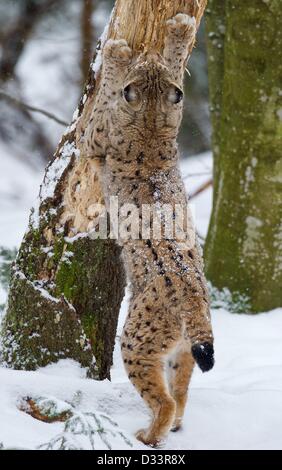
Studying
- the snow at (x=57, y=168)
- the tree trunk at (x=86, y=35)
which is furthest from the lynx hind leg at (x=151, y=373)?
the tree trunk at (x=86, y=35)

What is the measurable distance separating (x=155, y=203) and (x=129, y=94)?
72cm

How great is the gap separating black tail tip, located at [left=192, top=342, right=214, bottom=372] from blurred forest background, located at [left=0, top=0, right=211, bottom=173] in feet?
25.6

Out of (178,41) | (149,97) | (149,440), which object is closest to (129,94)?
(149,97)

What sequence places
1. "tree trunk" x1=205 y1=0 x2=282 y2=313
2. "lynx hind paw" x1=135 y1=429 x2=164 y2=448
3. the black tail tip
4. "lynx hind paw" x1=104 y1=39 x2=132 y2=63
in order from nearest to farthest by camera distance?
1. the black tail tip
2. "lynx hind paw" x1=135 y1=429 x2=164 y2=448
3. "lynx hind paw" x1=104 y1=39 x2=132 y2=63
4. "tree trunk" x1=205 y1=0 x2=282 y2=313

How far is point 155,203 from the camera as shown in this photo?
475 centimetres

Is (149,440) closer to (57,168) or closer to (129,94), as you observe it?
(57,168)

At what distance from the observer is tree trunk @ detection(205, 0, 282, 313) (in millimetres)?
7371

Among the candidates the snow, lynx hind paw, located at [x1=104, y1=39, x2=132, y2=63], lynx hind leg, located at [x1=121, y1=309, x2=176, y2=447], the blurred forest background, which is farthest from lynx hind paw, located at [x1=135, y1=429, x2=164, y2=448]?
the blurred forest background

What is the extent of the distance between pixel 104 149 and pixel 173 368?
1408 millimetres

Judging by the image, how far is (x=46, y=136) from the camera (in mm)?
12109

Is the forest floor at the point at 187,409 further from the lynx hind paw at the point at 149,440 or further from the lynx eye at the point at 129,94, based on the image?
the lynx eye at the point at 129,94

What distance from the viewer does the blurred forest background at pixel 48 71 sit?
1159 centimetres

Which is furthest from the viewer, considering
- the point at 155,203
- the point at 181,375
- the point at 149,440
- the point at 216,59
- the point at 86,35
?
the point at 86,35

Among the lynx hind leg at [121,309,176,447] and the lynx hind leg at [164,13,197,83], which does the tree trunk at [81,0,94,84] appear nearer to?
the lynx hind leg at [164,13,197,83]
